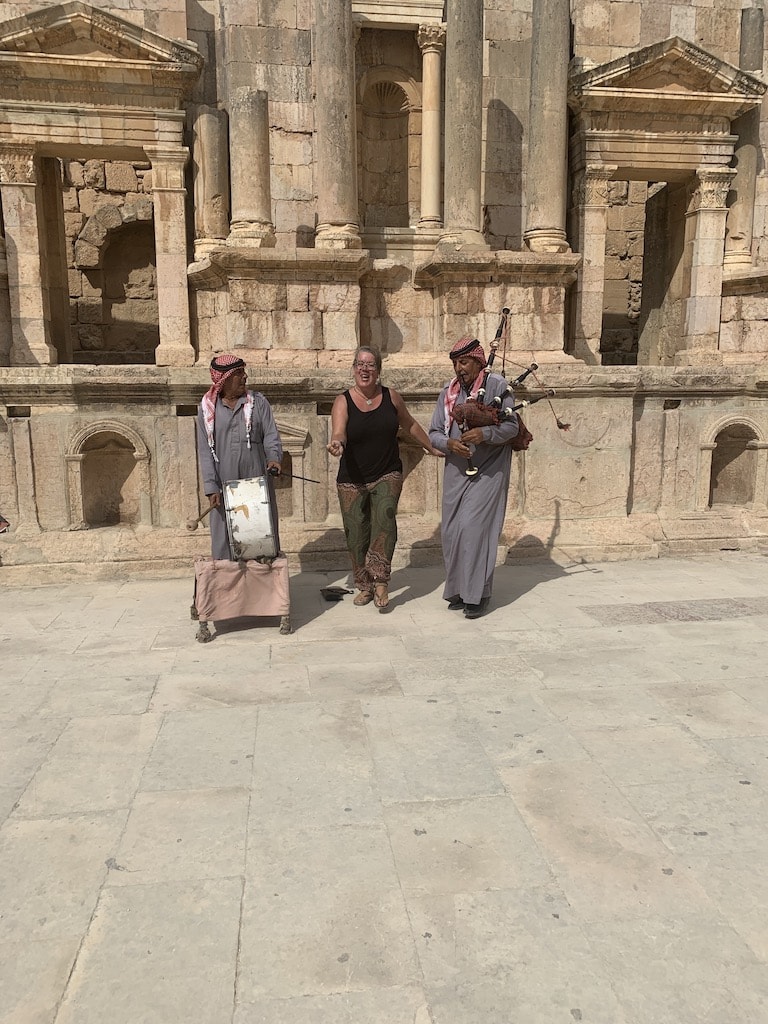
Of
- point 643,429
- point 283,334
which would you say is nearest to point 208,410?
point 283,334

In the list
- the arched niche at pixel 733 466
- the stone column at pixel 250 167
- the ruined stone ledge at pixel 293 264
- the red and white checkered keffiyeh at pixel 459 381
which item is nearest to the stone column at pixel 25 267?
the stone column at pixel 250 167

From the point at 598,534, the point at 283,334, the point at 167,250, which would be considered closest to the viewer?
the point at 598,534

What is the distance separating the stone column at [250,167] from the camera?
815 centimetres

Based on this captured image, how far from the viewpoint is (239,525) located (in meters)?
4.61

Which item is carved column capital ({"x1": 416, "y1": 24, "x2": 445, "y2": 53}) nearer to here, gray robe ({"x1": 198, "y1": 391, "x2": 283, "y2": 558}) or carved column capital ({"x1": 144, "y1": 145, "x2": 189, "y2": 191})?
A: carved column capital ({"x1": 144, "y1": 145, "x2": 189, "y2": 191})

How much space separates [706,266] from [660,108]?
2.25 metres

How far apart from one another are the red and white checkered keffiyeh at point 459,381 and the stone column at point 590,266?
5883 millimetres

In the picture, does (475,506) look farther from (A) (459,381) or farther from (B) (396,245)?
(B) (396,245)

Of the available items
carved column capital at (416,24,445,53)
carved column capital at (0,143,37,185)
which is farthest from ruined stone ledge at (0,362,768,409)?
carved column capital at (416,24,445,53)

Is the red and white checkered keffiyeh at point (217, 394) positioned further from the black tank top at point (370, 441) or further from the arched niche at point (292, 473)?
the arched niche at point (292, 473)

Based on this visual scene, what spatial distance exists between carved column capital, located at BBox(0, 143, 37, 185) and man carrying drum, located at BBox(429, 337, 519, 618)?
734 cm

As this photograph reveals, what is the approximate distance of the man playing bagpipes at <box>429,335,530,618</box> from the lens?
4.94 meters

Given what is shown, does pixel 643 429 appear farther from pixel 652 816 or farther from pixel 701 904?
pixel 701 904

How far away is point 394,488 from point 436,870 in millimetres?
3162
